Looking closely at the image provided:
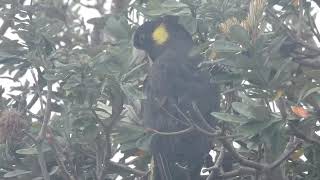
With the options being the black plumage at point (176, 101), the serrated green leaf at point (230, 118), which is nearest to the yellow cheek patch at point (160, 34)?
the black plumage at point (176, 101)

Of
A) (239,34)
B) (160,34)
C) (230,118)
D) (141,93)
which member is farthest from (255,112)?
(160,34)

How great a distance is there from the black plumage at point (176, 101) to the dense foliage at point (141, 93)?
82 mm

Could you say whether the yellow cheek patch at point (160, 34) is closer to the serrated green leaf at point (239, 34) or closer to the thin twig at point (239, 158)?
the thin twig at point (239, 158)

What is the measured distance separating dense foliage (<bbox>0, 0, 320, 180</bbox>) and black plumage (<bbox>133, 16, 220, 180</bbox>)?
8 cm

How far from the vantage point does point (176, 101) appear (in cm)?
320

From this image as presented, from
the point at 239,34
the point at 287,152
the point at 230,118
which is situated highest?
the point at 239,34

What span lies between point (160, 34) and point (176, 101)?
45cm

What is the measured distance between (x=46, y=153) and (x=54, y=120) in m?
0.14

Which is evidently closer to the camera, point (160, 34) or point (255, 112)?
point (255, 112)

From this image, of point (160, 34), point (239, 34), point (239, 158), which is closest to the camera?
point (239, 34)

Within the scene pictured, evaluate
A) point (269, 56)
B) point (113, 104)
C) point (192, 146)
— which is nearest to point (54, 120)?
point (113, 104)

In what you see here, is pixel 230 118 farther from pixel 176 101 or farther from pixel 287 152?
pixel 176 101

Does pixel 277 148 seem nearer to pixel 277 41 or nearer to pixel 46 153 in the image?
pixel 277 41

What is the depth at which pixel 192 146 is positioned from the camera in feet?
10.2
